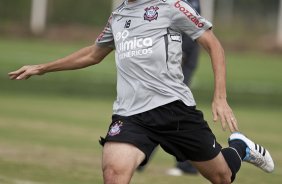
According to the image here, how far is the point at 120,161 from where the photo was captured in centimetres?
775

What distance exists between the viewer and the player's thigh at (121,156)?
7.74m

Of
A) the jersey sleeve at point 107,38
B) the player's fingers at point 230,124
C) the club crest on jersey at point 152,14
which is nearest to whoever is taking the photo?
the player's fingers at point 230,124

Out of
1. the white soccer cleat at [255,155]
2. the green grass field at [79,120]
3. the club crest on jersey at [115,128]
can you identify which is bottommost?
the green grass field at [79,120]

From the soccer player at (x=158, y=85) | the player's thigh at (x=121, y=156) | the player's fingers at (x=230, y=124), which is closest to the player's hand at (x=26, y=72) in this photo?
the soccer player at (x=158, y=85)

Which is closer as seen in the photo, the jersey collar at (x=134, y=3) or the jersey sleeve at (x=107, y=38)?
the jersey collar at (x=134, y=3)

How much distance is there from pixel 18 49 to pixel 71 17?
35.4ft

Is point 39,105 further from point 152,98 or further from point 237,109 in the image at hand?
point 152,98

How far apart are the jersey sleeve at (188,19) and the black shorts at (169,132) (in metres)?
0.63

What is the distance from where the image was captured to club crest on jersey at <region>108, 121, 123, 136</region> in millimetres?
8008

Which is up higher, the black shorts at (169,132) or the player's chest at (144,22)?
the player's chest at (144,22)

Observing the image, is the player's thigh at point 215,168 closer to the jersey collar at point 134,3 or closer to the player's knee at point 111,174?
the player's knee at point 111,174

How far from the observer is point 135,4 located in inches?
327

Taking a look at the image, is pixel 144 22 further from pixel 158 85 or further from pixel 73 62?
pixel 73 62

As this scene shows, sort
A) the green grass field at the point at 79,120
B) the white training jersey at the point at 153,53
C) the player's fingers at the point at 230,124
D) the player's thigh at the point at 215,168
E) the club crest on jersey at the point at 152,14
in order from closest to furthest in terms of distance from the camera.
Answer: the player's fingers at the point at 230,124
the white training jersey at the point at 153,53
the club crest on jersey at the point at 152,14
the player's thigh at the point at 215,168
the green grass field at the point at 79,120
